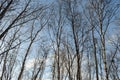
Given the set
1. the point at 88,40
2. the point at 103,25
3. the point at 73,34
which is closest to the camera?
the point at 103,25

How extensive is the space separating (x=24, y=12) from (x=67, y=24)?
485 inches

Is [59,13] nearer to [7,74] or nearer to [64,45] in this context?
[64,45]

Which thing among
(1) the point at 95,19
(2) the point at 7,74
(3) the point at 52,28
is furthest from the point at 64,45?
(2) the point at 7,74

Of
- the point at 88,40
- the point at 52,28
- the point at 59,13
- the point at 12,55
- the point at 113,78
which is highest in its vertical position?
the point at 59,13

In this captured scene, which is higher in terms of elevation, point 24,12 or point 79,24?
point 24,12

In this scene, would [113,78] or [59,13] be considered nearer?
[59,13]

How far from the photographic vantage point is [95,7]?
17.3m

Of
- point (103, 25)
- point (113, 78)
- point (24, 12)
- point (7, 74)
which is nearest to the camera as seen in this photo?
point (24, 12)

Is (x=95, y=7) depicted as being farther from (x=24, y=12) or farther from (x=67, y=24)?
(x=24, y=12)

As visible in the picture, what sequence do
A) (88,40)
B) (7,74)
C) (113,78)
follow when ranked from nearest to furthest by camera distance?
(88,40), (7,74), (113,78)

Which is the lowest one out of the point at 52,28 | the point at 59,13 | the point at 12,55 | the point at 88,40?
the point at 12,55

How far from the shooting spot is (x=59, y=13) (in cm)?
2028

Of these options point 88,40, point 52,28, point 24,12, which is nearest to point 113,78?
point 88,40

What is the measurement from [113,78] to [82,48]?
15.1 m
